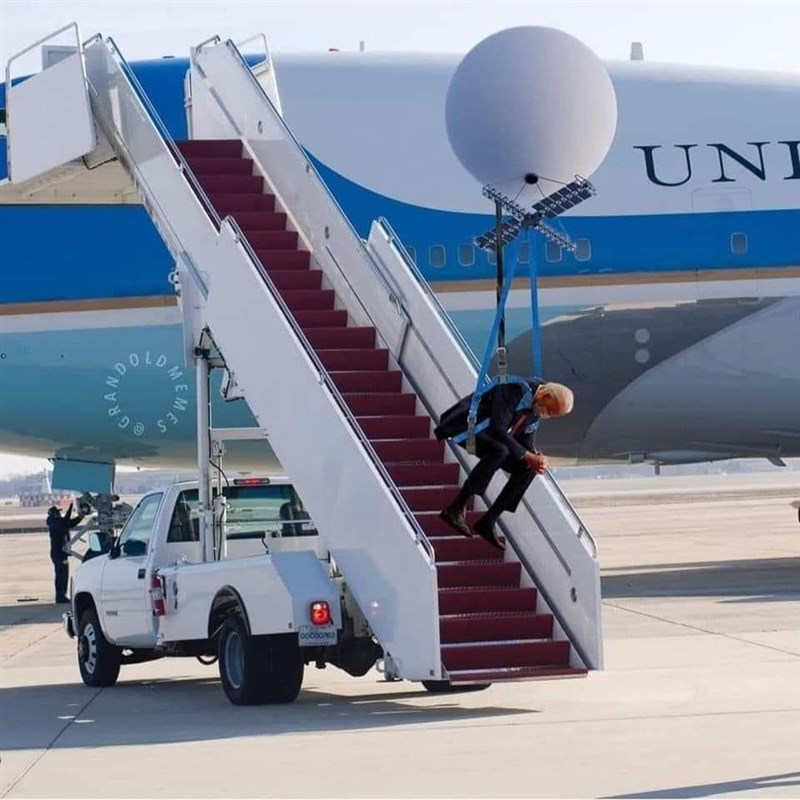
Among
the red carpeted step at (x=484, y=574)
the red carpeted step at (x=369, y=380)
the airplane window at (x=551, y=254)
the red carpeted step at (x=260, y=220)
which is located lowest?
the red carpeted step at (x=484, y=574)

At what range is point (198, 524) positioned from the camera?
13383 mm

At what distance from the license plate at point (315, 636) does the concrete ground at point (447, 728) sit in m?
0.46

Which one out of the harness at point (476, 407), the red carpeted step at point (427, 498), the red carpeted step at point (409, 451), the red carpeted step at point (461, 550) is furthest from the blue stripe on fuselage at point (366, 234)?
the harness at point (476, 407)

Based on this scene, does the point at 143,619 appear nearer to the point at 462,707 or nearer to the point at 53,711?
the point at 53,711

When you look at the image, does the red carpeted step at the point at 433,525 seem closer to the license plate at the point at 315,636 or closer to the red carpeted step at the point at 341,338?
the license plate at the point at 315,636

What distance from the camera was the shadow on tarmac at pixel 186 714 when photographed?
34.4 ft

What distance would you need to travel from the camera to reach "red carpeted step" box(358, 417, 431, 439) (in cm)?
1266

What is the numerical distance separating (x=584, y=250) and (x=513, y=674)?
10.1 metres

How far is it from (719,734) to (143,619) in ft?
16.0

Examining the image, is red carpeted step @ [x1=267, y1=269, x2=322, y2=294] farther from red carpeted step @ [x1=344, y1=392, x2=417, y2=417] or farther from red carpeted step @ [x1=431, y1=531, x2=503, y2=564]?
red carpeted step @ [x1=431, y1=531, x2=503, y2=564]

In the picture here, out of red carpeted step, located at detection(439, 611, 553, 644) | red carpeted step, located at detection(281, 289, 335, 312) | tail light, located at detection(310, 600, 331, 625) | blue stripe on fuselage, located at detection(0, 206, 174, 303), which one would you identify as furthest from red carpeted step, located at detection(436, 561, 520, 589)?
blue stripe on fuselage, located at detection(0, 206, 174, 303)

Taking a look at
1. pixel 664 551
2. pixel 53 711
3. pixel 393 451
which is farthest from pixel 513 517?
pixel 664 551

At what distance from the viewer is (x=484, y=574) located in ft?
38.3

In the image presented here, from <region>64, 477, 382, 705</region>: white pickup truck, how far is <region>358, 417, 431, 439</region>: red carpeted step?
910 mm
